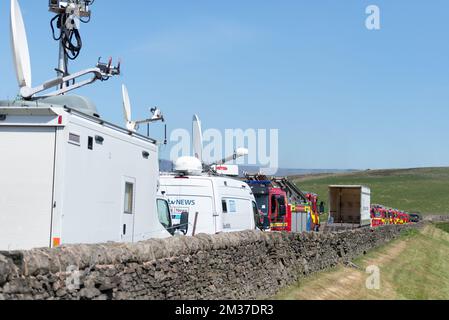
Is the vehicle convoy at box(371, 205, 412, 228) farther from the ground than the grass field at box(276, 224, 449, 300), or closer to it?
farther from the ground

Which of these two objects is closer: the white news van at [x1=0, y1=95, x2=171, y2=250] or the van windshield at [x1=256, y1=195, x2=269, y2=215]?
the white news van at [x1=0, y1=95, x2=171, y2=250]

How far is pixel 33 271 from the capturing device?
270 inches

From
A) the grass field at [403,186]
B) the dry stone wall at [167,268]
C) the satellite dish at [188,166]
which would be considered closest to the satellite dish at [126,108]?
the satellite dish at [188,166]

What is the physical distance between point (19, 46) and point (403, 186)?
124 m

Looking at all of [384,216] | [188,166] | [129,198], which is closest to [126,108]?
[188,166]

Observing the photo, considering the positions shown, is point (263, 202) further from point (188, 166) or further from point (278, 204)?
point (188, 166)

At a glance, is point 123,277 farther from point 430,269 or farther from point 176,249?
point 430,269

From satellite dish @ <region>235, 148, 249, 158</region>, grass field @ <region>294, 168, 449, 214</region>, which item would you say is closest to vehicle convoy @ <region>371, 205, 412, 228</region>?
grass field @ <region>294, 168, 449, 214</region>

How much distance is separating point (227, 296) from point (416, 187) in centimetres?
12063

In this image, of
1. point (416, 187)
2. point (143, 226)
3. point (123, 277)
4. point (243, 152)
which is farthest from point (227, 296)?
point (416, 187)

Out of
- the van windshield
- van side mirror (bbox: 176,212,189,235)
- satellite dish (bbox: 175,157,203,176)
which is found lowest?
van side mirror (bbox: 176,212,189,235)

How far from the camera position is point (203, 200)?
16.9m

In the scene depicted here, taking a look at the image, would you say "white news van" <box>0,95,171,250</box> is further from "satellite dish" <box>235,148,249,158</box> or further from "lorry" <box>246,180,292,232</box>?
"lorry" <box>246,180,292,232</box>

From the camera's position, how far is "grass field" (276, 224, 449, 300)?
1664cm
